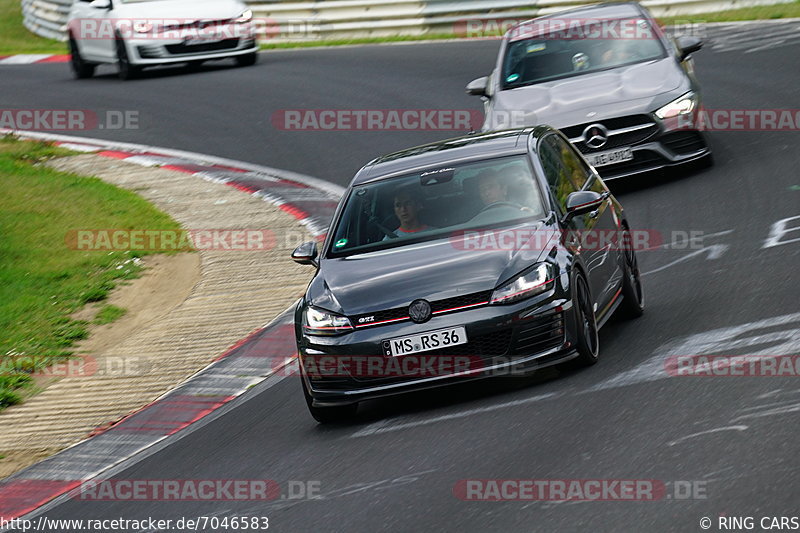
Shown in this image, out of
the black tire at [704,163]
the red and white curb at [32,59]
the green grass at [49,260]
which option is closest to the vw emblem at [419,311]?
the green grass at [49,260]

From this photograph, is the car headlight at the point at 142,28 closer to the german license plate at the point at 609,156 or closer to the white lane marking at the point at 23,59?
the white lane marking at the point at 23,59

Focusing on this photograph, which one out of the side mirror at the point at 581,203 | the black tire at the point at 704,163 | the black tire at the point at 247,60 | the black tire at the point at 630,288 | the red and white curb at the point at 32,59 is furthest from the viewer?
the red and white curb at the point at 32,59

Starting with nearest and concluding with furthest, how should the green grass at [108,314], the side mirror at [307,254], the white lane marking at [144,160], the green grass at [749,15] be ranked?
1. the side mirror at [307,254]
2. the green grass at [108,314]
3. the white lane marking at [144,160]
4. the green grass at [749,15]

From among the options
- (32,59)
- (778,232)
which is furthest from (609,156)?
(32,59)

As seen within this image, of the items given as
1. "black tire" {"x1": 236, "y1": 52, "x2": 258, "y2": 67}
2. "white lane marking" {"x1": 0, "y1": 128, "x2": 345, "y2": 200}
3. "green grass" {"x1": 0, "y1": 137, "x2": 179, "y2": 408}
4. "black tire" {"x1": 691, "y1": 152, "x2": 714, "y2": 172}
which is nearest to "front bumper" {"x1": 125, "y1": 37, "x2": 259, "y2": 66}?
"black tire" {"x1": 236, "y1": 52, "x2": 258, "y2": 67}

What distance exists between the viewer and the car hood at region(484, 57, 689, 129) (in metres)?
13.9

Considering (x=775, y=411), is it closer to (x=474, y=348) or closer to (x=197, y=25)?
(x=474, y=348)

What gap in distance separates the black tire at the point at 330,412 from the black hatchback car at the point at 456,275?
1 cm

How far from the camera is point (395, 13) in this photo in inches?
1113

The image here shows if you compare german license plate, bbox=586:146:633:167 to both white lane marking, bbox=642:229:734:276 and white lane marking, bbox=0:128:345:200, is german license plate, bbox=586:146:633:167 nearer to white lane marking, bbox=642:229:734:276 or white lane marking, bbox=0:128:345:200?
white lane marking, bbox=642:229:734:276

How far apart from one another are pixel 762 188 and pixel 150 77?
52.0 feet

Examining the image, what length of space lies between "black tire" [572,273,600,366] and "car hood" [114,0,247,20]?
1703 centimetres

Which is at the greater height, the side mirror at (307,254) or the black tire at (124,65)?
the side mirror at (307,254)

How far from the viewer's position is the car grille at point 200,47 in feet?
82.2
